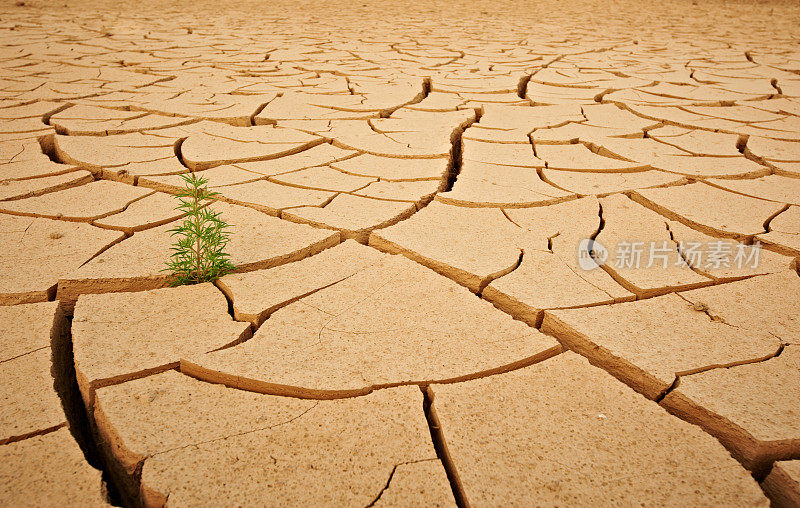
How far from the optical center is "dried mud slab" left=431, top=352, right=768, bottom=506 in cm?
93

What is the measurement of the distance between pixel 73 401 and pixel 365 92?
3.00 metres

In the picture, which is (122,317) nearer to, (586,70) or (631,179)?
(631,179)

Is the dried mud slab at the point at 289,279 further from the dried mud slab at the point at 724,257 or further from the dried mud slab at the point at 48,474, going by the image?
the dried mud slab at the point at 724,257

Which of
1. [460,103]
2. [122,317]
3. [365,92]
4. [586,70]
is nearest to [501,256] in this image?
[122,317]

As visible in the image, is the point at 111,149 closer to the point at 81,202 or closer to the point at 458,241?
the point at 81,202

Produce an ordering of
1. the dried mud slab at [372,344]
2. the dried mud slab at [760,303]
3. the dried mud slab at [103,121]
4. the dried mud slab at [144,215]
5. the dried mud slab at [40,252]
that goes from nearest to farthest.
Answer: the dried mud slab at [372,344] < the dried mud slab at [760,303] < the dried mud slab at [40,252] < the dried mud slab at [144,215] < the dried mud slab at [103,121]

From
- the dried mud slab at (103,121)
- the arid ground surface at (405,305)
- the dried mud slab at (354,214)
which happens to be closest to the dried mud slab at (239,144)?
the arid ground surface at (405,305)

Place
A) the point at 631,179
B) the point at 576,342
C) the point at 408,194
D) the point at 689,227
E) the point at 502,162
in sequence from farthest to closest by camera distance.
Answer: the point at 502,162
the point at 631,179
the point at 408,194
the point at 689,227
the point at 576,342

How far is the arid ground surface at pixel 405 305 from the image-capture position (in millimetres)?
975

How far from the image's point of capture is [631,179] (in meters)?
2.28

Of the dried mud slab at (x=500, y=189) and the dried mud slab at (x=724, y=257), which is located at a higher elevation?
the dried mud slab at (x=500, y=189)

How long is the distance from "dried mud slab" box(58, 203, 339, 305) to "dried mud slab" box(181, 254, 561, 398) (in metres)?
0.28

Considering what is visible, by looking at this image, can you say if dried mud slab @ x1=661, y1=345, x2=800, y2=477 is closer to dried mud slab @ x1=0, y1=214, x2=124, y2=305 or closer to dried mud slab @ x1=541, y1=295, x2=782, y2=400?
dried mud slab @ x1=541, y1=295, x2=782, y2=400

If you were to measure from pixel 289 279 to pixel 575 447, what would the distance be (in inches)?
35.9
